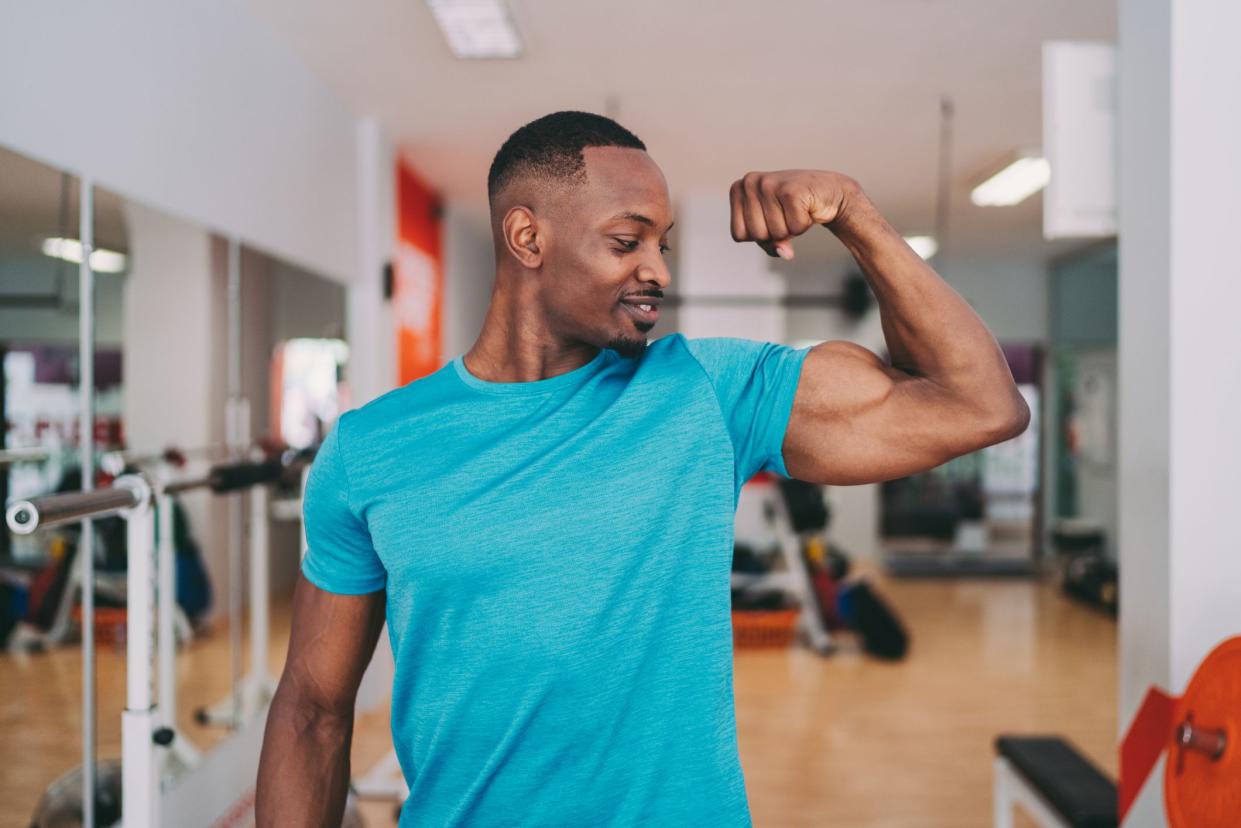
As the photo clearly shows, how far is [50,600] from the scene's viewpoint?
2027 millimetres

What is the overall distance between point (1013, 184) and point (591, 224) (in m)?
4.91

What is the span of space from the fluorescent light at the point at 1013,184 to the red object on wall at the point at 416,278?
3.15 metres

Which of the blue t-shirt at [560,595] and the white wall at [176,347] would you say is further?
the white wall at [176,347]

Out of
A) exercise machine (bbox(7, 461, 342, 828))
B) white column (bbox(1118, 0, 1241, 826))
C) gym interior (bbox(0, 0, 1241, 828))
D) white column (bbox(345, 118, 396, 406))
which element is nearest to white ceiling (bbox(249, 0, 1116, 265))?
gym interior (bbox(0, 0, 1241, 828))

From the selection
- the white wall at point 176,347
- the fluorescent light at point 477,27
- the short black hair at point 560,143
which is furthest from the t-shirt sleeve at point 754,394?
the fluorescent light at point 477,27

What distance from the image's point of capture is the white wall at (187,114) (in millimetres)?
1910

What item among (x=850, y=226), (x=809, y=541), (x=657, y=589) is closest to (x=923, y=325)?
(x=850, y=226)

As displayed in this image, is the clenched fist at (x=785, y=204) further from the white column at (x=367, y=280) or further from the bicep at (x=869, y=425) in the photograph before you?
the white column at (x=367, y=280)

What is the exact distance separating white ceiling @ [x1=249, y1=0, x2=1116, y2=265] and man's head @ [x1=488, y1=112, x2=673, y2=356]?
225cm

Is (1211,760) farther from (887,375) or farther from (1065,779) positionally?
(1065,779)

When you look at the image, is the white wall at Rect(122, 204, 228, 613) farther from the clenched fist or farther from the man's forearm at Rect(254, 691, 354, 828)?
the clenched fist

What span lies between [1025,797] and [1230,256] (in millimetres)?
1456

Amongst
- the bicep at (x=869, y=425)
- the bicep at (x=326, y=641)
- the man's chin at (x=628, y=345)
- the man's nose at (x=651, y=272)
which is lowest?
the bicep at (x=326, y=641)

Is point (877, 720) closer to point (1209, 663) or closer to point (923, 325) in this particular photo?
point (1209, 663)
